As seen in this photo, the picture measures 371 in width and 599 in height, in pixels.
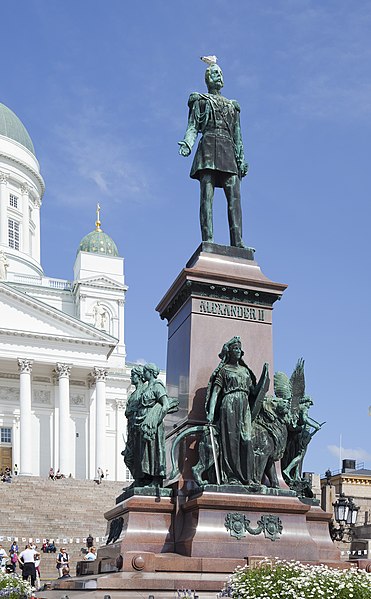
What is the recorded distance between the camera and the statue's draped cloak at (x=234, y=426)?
946 cm

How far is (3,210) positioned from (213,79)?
238ft

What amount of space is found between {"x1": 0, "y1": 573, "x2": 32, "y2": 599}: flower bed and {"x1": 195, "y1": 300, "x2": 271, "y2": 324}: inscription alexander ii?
3.68 meters

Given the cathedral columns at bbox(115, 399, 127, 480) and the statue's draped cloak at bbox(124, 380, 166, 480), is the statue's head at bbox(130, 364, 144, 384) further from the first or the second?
the cathedral columns at bbox(115, 399, 127, 480)

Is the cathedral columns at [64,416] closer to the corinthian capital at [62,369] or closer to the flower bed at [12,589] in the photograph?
the corinthian capital at [62,369]

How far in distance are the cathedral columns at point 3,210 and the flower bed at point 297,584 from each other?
75199 millimetres

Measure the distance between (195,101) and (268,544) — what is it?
5722 mm

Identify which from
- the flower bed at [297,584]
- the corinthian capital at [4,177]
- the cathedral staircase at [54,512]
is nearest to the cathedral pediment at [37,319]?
the cathedral staircase at [54,512]

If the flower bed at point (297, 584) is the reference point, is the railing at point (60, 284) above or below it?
above

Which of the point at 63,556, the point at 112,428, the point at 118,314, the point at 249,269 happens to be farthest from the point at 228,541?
the point at 118,314

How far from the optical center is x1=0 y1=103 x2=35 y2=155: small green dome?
281 feet

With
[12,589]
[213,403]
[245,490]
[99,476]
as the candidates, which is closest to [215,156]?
[213,403]

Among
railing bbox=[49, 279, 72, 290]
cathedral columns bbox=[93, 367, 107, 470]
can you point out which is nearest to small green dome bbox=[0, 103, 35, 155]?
railing bbox=[49, 279, 72, 290]

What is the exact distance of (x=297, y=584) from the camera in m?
7.06

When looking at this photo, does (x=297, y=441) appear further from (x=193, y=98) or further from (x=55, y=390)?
(x=55, y=390)
